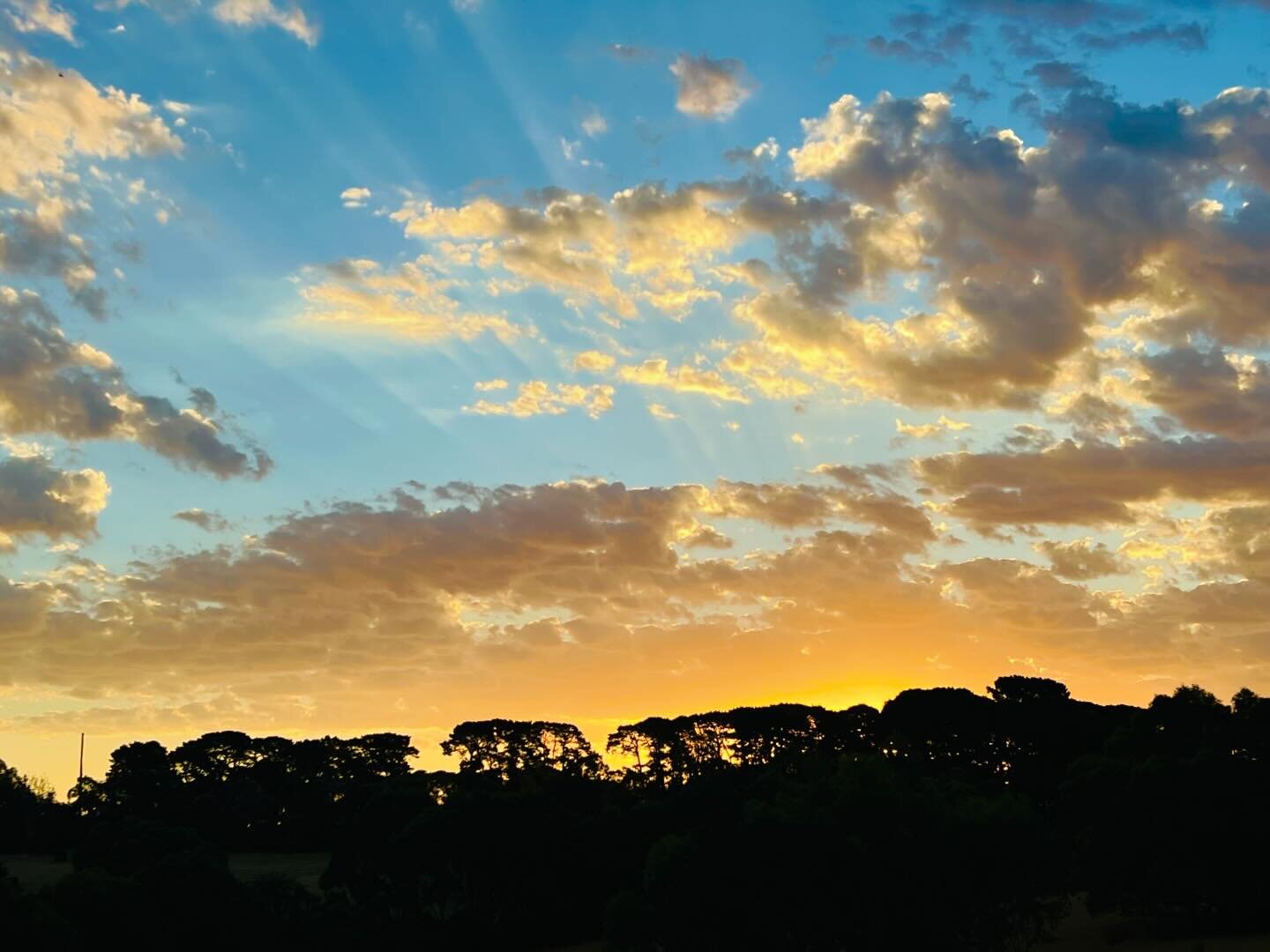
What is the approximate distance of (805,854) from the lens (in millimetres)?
50594

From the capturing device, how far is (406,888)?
7569 cm

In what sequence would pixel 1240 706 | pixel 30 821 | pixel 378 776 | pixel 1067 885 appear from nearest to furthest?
pixel 1067 885 → pixel 1240 706 → pixel 30 821 → pixel 378 776

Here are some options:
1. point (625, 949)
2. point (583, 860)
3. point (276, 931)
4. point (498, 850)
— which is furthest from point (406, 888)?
point (625, 949)

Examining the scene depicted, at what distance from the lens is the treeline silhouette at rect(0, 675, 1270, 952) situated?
50688mm

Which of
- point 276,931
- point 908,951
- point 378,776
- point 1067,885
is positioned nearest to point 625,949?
point 908,951

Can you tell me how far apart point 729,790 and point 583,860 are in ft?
41.9

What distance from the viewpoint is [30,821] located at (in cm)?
14125

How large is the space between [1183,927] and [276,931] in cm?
4538

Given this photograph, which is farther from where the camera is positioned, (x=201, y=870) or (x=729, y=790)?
(x=729, y=790)

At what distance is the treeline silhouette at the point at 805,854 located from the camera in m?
50.7

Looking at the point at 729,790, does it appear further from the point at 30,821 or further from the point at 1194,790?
the point at 30,821

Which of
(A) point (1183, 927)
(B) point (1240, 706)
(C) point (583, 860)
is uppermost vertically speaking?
(B) point (1240, 706)

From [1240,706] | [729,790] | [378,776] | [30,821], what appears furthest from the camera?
[378,776]

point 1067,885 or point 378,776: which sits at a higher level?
point 378,776
